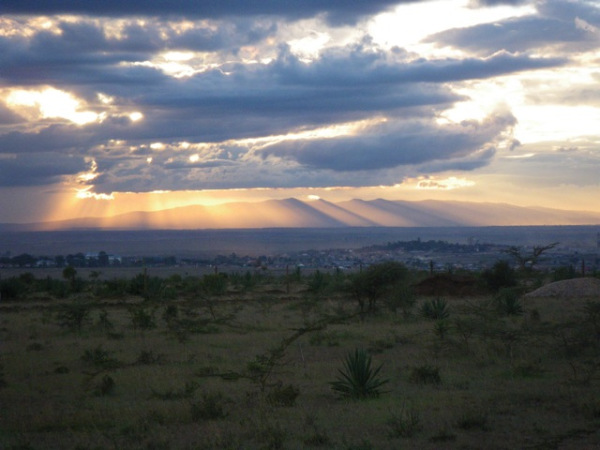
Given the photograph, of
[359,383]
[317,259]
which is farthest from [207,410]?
[317,259]

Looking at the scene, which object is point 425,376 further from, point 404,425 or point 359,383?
point 404,425

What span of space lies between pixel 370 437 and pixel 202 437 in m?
2.54

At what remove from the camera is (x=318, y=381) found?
53.2 ft

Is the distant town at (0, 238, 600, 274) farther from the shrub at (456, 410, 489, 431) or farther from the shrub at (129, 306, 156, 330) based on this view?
the shrub at (456, 410, 489, 431)

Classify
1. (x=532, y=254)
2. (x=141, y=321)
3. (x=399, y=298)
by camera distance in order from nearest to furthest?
(x=141, y=321), (x=532, y=254), (x=399, y=298)

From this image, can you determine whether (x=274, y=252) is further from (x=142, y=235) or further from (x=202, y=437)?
(x=202, y=437)

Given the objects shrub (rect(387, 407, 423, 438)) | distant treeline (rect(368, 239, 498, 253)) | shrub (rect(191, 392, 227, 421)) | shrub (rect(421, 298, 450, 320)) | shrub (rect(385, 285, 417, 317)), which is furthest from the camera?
distant treeline (rect(368, 239, 498, 253))

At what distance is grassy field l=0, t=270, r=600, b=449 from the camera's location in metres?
10.8

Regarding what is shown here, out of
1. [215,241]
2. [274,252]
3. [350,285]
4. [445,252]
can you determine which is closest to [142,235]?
[215,241]

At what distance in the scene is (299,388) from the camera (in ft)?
49.8

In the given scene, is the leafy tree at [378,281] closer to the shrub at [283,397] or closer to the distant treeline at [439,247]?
the shrub at [283,397]

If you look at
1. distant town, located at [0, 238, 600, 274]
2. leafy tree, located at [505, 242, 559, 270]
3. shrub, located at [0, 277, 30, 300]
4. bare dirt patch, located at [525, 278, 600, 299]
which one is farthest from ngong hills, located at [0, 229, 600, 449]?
distant town, located at [0, 238, 600, 274]

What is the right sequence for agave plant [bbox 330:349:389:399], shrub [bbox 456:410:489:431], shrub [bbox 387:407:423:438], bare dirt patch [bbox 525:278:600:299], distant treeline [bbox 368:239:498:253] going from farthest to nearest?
distant treeline [bbox 368:239:498:253] → bare dirt patch [bbox 525:278:600:299] → agave plant [bbox 330:349:389:399] → shrub [bbox 456:410:489:431] → shrub [bbox 387:407:423:438]

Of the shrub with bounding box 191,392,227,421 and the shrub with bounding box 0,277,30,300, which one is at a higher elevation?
the shrub with bounding box 191,392,227,421
